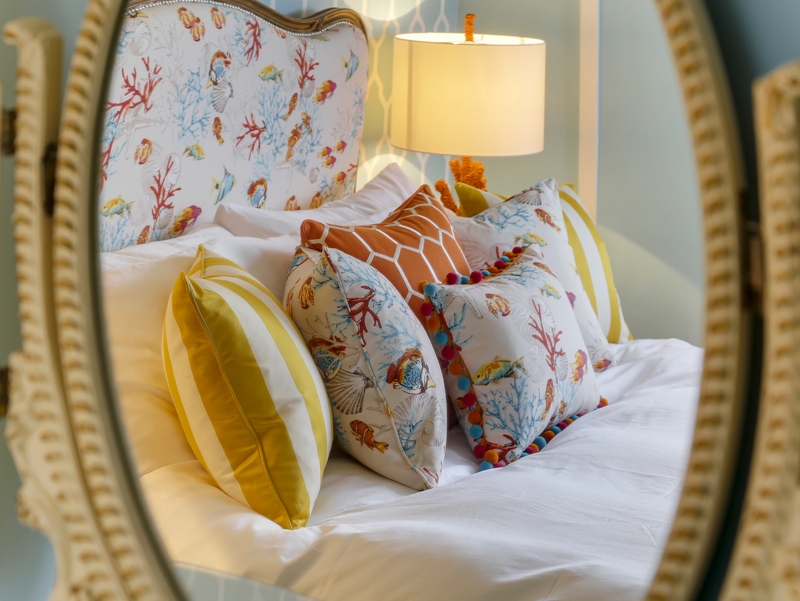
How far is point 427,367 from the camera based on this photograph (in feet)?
3.45

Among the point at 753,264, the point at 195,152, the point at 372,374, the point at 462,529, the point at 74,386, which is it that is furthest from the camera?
the point at 195,152

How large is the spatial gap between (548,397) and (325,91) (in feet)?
3.17

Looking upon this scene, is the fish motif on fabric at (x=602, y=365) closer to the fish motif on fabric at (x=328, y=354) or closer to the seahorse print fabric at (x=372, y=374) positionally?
the seahorse print fabric at (x=372, y=374)

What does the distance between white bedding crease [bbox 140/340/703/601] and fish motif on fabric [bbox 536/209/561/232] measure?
56 cm

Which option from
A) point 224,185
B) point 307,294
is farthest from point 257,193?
point 307,294

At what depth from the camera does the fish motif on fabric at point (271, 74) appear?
1.50 metres

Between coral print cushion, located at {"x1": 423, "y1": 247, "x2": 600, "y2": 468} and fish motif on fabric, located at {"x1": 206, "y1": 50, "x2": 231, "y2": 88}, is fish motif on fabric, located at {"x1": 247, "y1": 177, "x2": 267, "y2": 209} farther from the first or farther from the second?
coral print cushion, located at {"x1": 423, "y1": 247, "x2": 600, "y2": 468}

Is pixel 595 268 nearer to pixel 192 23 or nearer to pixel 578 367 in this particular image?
pixel 578 367

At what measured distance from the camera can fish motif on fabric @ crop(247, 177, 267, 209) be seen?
153cm

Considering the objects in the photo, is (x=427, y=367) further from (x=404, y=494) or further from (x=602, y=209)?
(x=602, y=209)

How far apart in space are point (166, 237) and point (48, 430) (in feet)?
2.84

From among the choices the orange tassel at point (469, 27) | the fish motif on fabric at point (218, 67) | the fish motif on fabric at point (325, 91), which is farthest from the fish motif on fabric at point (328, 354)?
the orange tassel at point (469, 27)

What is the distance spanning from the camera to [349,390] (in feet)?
3.35

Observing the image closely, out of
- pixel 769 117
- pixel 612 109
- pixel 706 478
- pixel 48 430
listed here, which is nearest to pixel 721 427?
pixel 706 478
